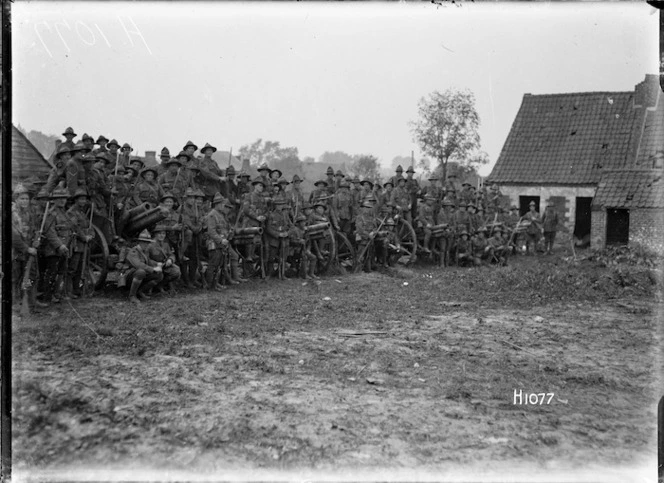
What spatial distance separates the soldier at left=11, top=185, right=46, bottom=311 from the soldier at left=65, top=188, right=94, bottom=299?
727mm

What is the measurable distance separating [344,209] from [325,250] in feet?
5.03

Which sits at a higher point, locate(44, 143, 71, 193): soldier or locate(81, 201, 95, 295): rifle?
locate(44, 143, 71, 193): soldier

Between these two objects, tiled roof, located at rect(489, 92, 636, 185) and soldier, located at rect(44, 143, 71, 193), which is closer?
soldier, located at rect(44, 143, 71, 193)

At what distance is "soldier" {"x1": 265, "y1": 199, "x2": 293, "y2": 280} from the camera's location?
12.1 m

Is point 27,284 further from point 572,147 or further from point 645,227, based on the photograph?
point 572,147

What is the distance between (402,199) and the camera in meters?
15.9

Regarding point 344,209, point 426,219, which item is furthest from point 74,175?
point 426,219

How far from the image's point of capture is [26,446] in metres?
4.41

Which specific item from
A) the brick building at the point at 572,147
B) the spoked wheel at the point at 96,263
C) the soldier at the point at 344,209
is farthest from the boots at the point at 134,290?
the brick building at the point at 572,147

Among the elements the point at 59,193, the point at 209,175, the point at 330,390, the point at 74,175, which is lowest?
the point at 330,390

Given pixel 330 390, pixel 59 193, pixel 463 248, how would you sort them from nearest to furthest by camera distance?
pixel 330 390
pixel 59 193
pixel 463 248

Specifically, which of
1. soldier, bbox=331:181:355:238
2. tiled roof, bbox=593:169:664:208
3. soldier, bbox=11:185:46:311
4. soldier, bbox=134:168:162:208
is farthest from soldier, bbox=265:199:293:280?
tiled roof, bbox=593:169:664:208

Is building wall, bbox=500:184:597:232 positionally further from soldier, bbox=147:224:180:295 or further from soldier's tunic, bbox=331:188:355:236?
soldier, bbox=147:224:180:295

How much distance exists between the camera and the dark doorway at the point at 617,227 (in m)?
19.1
